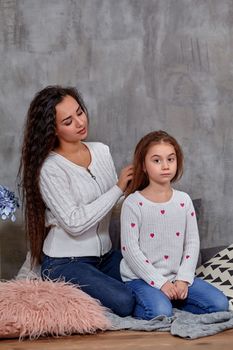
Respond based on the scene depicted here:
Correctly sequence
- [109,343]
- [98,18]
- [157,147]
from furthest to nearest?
[98,18] → [157,147] → [109,343]

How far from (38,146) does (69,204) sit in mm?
230

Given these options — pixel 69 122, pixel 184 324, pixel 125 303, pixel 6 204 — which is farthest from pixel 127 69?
pixel 184 324

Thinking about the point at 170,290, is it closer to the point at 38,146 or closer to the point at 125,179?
the point at 125,179

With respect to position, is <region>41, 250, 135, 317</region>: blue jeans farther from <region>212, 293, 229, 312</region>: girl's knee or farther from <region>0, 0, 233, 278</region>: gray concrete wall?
<region>0, 0, 233, 278</region>: gray concrete wall

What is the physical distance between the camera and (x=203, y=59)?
308 centimetres

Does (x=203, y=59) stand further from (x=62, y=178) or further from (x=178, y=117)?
(x=62, y=178)

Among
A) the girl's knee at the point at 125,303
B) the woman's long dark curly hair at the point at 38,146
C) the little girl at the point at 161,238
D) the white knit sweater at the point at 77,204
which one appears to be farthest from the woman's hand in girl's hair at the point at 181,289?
the woman's long dark curly hair at the point at 38,146

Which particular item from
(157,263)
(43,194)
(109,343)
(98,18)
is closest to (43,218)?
(43,194)

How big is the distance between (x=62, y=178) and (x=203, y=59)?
31.6 inches

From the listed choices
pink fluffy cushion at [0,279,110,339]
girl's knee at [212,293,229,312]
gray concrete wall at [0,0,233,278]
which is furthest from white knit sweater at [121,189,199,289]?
gray concrete wall at [0,0,233,278]

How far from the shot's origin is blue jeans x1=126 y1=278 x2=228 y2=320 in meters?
2.45

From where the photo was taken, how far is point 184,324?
238 centimetres

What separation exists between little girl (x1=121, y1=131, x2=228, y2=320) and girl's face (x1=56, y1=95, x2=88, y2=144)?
0.68 ft

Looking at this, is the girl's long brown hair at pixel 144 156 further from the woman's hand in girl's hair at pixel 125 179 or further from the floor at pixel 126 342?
the floor at pixel 126 342
